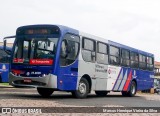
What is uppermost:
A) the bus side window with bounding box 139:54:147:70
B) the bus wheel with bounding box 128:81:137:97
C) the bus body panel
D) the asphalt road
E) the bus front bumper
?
the bus side window with bounding box 139:54:147:70

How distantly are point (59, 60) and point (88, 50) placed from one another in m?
2.24

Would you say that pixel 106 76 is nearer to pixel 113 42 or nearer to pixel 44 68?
pixel 113 42

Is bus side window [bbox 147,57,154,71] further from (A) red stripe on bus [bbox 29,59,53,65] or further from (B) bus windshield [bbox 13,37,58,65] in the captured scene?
(A) red stripe on bus [bbox 29,59,53,65]

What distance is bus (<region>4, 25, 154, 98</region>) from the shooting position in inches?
534

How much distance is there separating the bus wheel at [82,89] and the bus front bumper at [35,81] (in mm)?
1804

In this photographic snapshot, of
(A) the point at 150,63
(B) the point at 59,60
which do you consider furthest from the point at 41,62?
(A) the point at 150,63

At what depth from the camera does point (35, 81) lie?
1365 centimetres

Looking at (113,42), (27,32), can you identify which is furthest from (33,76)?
(113,42)

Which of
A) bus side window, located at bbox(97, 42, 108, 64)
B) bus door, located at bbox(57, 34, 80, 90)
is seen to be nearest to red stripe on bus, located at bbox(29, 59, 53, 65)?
bus door, located at bbox(57, 34, 80, 90)

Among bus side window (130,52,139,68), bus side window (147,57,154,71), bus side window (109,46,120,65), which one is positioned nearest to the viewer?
bus side window (109,46,120,65)

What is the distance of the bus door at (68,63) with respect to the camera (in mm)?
13729

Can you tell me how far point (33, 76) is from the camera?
1372 centimetres

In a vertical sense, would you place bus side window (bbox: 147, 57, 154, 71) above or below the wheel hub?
above

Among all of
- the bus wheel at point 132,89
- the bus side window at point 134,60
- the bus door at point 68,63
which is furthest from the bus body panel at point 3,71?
the bus door at point 68,63
